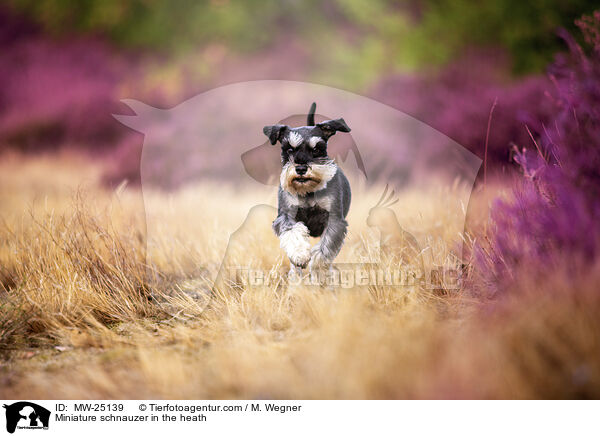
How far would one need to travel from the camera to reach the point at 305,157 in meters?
2.68

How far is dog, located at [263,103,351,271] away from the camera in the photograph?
→ 263 cm

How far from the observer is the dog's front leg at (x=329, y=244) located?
2.72m

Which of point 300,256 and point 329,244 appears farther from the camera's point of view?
point 329,244

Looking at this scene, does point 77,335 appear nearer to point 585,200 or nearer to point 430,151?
point 585,200

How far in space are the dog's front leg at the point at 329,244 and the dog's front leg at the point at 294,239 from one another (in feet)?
0.28

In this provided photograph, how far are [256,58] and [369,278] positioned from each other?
938 centimetres

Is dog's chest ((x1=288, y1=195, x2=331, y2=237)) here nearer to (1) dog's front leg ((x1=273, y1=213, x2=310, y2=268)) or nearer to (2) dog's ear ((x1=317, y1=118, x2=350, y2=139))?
(1) dog's front leg ((x1=273, y1=213, x2=310, y2=268))

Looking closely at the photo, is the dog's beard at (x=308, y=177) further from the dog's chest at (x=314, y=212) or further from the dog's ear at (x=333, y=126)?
the dog's ear at (x=333, y=126)

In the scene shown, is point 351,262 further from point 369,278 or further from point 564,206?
point 564,206

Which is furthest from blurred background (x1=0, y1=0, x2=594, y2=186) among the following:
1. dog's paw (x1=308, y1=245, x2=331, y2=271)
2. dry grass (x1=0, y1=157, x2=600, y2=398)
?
dog's paw (x1=308, y1=245, x2=331, y2=271)

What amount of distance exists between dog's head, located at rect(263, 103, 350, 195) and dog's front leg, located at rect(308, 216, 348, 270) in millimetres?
264
